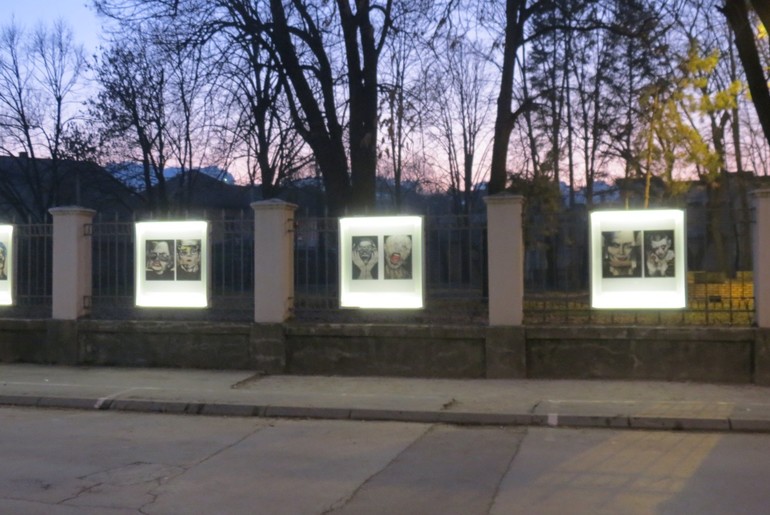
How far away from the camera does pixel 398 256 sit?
44.1ft

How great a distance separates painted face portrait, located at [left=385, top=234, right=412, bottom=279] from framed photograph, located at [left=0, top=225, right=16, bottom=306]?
23.9 feet

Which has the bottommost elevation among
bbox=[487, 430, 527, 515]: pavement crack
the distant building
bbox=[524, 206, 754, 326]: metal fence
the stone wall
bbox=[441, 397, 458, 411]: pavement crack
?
bbox=[487, 430, 527, 515]: pavement crack

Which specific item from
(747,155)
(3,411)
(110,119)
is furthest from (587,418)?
(110,119)

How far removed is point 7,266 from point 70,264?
1596 millimetres

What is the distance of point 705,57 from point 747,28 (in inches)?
201

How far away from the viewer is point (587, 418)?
32.6 ft

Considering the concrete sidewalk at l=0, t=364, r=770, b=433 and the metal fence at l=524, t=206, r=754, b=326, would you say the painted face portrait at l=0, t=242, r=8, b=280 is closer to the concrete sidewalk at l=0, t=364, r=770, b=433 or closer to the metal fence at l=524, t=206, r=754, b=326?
the concrete sidewalk at l=0, t=364, r=770, b=433

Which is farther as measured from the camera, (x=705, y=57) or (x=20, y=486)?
(x=705, y=57)

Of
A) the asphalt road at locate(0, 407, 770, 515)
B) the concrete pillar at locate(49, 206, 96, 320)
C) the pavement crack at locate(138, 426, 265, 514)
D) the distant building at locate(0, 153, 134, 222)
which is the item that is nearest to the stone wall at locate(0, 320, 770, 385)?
the concrete pillar at locate(49, 206, 96, 320)

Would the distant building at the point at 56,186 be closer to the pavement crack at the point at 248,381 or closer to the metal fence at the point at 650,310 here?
the pavement crack at the point at 248,381

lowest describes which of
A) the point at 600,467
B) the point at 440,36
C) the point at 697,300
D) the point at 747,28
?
the point at 600,467

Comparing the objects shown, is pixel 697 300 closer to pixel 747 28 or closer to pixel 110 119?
pixel 747 28

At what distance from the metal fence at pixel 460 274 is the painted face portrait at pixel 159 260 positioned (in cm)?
47

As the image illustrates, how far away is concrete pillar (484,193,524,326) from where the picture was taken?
12.8 m
